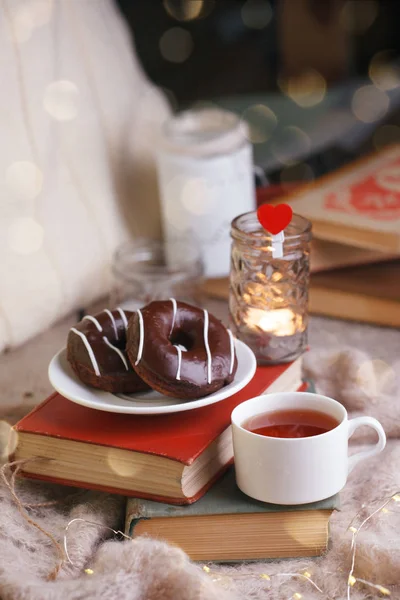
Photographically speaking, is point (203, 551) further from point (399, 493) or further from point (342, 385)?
point (342, 385)

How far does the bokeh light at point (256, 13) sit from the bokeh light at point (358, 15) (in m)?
0.27

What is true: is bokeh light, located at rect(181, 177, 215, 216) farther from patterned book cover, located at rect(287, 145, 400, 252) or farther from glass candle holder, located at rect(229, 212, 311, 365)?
glass candle holder, located at rect(229, 212, 311, 365)

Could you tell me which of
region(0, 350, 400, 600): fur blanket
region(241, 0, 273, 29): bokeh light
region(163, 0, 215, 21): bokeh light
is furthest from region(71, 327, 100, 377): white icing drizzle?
region(241, 0, 273, 29): bokeh light

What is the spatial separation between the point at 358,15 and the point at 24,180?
144 cm

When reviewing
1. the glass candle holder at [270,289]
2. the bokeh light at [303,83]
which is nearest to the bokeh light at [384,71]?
the bokeh light at [303,83]

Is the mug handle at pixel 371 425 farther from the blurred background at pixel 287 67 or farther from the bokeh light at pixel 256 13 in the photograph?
the bokeh light at pixel 256 13

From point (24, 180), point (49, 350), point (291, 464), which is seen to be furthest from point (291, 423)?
point (24, 180)

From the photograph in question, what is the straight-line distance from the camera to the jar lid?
1200mm

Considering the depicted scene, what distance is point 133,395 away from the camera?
764 mm

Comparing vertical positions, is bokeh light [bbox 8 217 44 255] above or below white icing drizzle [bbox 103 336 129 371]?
below

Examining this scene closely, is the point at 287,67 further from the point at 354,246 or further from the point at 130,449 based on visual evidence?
the point at 130,449

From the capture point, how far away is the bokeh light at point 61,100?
45.1 inches

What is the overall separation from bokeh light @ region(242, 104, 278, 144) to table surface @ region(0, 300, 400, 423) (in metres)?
0.52

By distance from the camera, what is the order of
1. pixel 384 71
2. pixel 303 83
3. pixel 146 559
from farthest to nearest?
pixel 303 83
pixel 384 71
pixel 146 559
